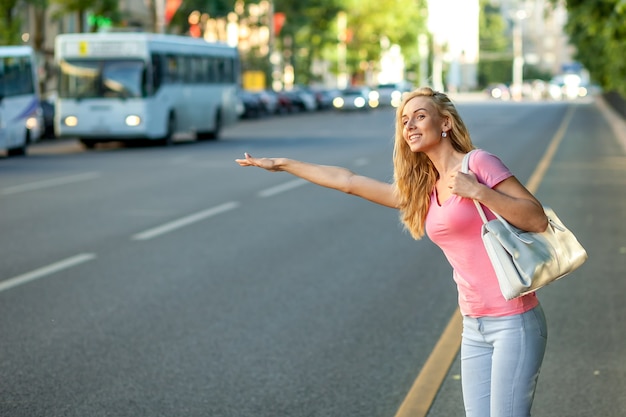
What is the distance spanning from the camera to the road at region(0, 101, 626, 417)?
21.8 ft

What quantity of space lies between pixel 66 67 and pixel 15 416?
2773 centimetres

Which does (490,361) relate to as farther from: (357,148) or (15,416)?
(357,148)

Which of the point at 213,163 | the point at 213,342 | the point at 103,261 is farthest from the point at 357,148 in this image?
the point at 213,342

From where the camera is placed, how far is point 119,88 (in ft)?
107

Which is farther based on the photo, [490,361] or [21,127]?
[21,127]

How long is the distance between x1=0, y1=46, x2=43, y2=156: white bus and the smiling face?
2521 cm

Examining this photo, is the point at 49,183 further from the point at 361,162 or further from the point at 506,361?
the point at 506,361

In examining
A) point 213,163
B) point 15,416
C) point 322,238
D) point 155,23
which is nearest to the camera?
point 15,416

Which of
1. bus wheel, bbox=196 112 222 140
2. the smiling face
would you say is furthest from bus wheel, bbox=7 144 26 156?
the smiling face

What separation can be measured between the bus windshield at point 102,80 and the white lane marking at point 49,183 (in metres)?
9.79

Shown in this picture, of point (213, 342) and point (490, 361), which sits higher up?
point (490, 361)

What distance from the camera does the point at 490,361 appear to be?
421 cm

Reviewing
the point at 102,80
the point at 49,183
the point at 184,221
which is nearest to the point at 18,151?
the point at 102,80

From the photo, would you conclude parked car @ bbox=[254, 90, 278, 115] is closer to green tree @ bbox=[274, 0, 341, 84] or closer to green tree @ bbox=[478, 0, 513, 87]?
green tree @ bbox=[274, 0, 341, 84]
